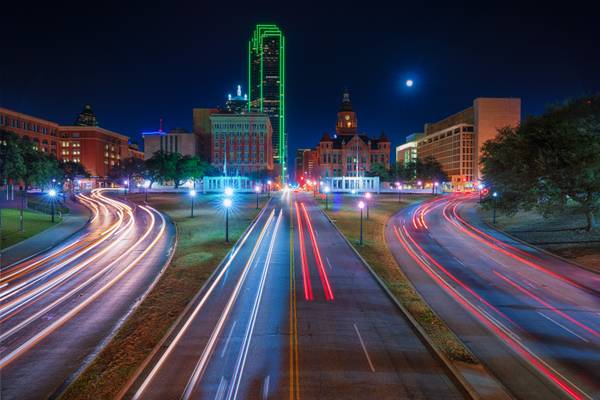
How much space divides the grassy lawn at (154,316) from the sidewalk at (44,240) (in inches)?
469

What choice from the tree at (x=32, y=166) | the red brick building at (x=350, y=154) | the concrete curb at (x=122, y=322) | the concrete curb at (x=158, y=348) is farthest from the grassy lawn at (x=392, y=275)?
the red brick building at (x=350, y=154)

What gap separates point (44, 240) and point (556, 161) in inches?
1966

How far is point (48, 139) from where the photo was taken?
14438 cm

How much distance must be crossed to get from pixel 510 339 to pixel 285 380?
432 inches

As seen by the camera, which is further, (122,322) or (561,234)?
(561,234)

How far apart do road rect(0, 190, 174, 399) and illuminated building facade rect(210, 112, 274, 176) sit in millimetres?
133921

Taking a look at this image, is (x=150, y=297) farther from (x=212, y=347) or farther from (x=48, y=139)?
(x=48, y=139)

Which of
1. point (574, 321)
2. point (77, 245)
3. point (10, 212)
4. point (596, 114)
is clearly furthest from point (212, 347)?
point (10, 212)

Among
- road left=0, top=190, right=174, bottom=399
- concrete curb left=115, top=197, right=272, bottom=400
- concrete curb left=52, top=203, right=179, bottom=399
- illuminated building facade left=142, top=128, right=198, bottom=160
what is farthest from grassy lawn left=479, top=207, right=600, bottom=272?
illuminated building facade left=142, top=128, right=198, bottom=160

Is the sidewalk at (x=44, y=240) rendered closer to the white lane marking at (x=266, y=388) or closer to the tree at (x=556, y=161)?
the white lane marking at (x=266, y=388)

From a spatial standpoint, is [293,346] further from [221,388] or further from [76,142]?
[76,142]

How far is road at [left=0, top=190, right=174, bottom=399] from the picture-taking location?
40.3ft

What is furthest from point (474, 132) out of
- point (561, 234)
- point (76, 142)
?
point (76, 142)

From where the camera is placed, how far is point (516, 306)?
66.7ft
